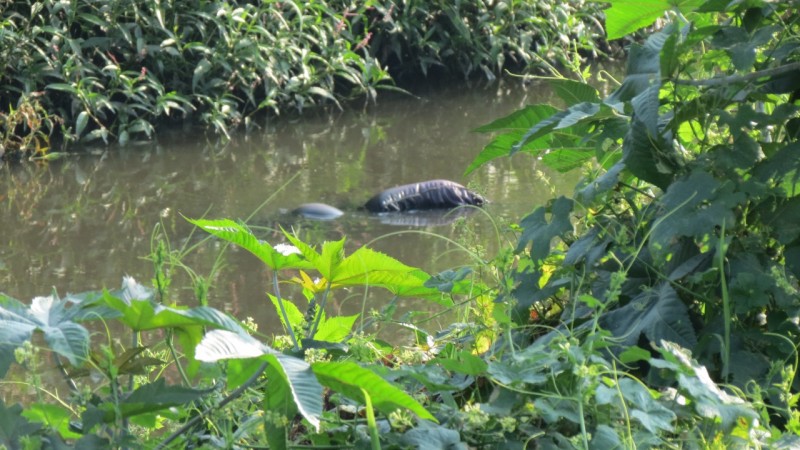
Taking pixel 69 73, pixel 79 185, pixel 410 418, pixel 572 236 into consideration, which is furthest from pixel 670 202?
pixel 69 73

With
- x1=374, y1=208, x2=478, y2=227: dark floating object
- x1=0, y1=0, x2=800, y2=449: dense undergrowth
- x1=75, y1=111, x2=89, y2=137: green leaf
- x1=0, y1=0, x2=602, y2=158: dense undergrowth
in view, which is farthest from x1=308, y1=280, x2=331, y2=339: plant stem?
x1=75, y1=111, x2=89, y2=137: green leaf

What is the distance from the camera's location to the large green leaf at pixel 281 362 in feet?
3.52

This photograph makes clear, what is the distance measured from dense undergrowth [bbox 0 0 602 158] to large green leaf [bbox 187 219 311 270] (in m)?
5.29

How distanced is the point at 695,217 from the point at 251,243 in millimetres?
600

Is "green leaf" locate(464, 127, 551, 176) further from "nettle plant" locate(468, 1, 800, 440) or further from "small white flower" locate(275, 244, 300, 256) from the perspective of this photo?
"small white flower" locate(275, 244, 300, 256)

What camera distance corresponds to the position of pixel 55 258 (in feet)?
16.0

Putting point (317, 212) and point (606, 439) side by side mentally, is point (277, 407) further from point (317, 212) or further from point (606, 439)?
point (317, 212)

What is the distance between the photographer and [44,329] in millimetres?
1149

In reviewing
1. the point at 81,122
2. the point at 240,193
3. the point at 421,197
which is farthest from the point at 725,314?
the point at 81,122

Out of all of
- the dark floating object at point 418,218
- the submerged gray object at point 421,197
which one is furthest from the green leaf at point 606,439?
the submerged gray object at point 421,197

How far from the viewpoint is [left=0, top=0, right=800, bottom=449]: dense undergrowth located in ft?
3.94

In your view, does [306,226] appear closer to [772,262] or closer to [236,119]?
[236,119]

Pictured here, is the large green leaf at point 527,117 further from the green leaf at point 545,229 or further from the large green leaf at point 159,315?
the large green leaf at point 159,315

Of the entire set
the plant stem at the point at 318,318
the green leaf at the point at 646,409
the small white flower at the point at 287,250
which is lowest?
the plant stem at the point at 318,318
